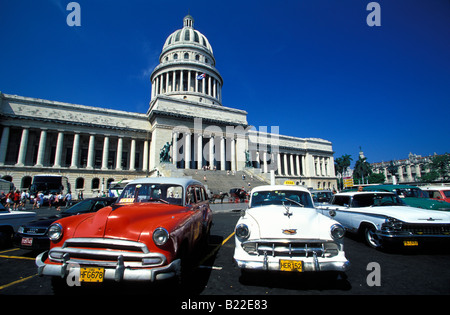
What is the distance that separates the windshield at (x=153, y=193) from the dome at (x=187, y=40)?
55.3m

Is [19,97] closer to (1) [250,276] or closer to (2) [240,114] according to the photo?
(2) [240,114]

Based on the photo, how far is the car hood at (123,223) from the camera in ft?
10.1

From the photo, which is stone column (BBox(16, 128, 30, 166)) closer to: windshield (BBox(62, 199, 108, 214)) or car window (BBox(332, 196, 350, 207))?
windshield (BBox(62, 199, 108, 214))

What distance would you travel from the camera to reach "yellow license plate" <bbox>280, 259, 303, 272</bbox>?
3242mm

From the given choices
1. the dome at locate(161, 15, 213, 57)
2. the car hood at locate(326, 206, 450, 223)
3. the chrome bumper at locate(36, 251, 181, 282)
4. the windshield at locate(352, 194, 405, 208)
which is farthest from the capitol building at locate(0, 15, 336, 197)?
the chrome bumper at locate(36, 251, 181, 282)

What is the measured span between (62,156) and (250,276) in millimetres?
40854

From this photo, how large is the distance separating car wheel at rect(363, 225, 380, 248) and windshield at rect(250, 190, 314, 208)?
2.41m

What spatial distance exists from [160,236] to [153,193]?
204 cm

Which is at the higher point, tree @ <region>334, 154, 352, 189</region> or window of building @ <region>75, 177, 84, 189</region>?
tree @ <region>334, 154, 352, 189</region>

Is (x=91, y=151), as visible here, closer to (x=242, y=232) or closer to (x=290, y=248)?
(x=242, y=232)

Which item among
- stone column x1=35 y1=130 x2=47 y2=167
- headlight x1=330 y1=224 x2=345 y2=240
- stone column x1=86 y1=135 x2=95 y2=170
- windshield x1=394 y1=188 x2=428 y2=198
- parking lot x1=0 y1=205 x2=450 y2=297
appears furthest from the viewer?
stone column x1=86 y1=135 x2=95 y2=170

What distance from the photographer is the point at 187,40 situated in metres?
54.1
